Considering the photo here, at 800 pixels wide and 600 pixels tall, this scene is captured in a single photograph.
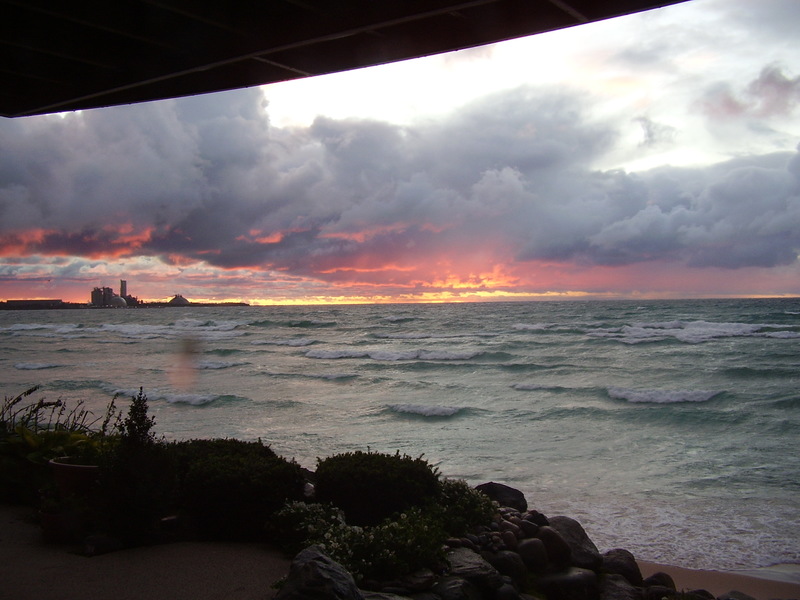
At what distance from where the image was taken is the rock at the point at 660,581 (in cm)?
704

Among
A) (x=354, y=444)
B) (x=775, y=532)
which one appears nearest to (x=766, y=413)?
(x=775, y=532)

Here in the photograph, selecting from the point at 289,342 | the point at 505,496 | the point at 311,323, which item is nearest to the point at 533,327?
the point at 289,342

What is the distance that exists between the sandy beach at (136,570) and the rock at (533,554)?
8.89 ft

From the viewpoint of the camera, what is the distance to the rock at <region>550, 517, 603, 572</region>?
7.14m

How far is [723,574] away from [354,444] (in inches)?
361

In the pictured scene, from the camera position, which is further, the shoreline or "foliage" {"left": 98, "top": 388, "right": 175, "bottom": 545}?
the shoreline

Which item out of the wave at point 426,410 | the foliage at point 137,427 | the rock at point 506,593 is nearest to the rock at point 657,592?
the rock at point 506,593

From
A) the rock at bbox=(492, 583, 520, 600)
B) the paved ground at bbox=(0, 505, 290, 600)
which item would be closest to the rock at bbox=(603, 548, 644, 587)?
the rock at bbox=(492, 583, 520, 600)

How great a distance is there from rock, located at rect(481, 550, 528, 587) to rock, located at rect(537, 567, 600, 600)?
24 cm

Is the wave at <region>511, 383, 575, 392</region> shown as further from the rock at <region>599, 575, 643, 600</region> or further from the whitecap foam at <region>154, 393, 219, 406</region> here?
the rock at <region>599, 575, 643, 600</region>

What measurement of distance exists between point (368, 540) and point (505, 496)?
356cm

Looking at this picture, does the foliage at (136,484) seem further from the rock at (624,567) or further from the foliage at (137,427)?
the rock at (624,567)

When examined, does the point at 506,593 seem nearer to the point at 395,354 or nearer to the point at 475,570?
the point at 475,570

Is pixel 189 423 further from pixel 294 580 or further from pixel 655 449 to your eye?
pixel 294 580
